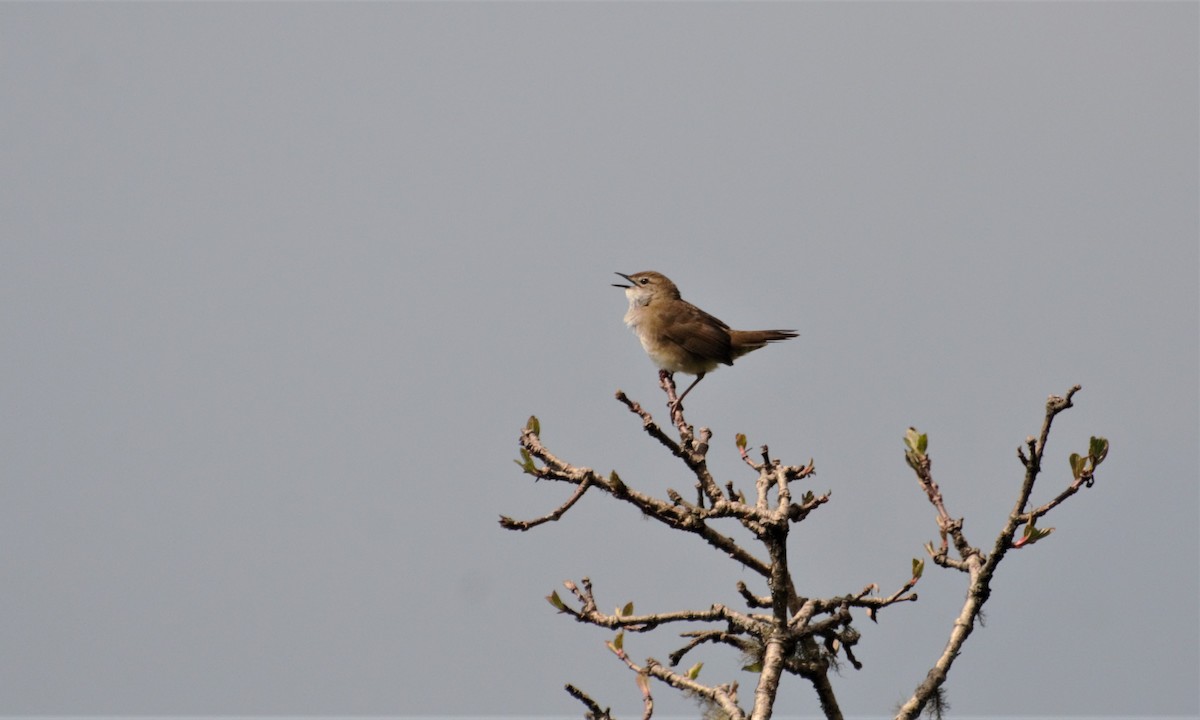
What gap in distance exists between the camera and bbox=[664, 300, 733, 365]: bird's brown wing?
11.1 m

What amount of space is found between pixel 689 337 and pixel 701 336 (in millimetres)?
120

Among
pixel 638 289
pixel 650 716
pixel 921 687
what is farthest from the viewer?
pixel 638 289

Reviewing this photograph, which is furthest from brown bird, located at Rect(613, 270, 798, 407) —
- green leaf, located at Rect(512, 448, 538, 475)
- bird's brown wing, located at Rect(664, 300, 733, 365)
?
green leaf, located at Rect(512, 448, 538, 475)

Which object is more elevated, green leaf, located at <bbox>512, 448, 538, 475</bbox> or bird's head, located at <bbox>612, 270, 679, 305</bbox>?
bird's head, located at <bbox>612, 270, 679, 305</bbox>

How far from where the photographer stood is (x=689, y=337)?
11.1m

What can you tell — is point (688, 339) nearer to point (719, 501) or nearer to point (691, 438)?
point (691, 438)

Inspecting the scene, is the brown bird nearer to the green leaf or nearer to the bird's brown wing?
the bird's brown wing

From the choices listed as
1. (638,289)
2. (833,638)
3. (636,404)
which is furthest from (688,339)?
(833,638)

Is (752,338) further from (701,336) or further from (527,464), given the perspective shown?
(527,464)

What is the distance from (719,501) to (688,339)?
6.01 metres

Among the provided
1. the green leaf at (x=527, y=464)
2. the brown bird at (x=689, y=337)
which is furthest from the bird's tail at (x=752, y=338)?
the green leaf at (x=527, y=464)

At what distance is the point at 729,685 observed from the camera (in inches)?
204

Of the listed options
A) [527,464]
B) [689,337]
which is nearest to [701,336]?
[689,337]

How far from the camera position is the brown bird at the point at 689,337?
11086 millimetres
